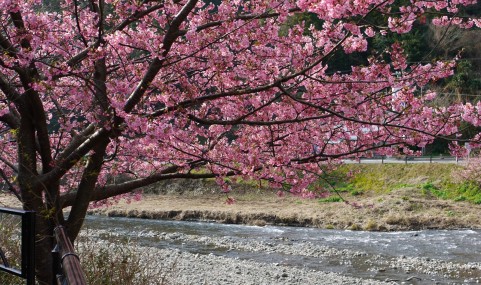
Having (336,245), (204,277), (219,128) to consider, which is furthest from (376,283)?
(219,128)

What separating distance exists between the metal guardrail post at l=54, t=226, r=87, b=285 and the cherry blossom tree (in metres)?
2.24

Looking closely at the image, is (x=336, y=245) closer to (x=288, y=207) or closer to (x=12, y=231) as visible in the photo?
(x=288, y=207)

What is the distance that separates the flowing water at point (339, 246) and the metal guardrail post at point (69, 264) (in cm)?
1030

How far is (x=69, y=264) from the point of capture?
2564mm

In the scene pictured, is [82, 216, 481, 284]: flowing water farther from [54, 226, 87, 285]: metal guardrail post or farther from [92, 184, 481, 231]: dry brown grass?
[54, 226, 87, 285]: metal guardrail post

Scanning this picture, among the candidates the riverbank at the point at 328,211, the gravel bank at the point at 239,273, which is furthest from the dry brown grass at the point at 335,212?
the gravel bank at the point at 239,273

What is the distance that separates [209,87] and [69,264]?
16.6 ft

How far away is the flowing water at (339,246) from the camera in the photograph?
14.6 meters

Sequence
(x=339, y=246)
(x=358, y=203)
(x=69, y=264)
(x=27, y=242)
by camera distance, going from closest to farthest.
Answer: (x=69, y=264), (x=27, y=242), (x=339, y=246), (x=358, y=203)

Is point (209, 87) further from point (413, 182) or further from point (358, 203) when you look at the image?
point (413, 182)

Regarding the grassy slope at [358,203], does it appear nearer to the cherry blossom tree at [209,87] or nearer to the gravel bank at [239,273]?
the gravel bank at [239,273]

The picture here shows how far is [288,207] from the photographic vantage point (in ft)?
86.0

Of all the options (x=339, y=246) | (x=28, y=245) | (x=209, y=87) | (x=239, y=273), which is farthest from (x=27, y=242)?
(x=339, y=246)

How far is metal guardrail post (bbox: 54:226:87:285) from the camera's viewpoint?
2.31 meters
